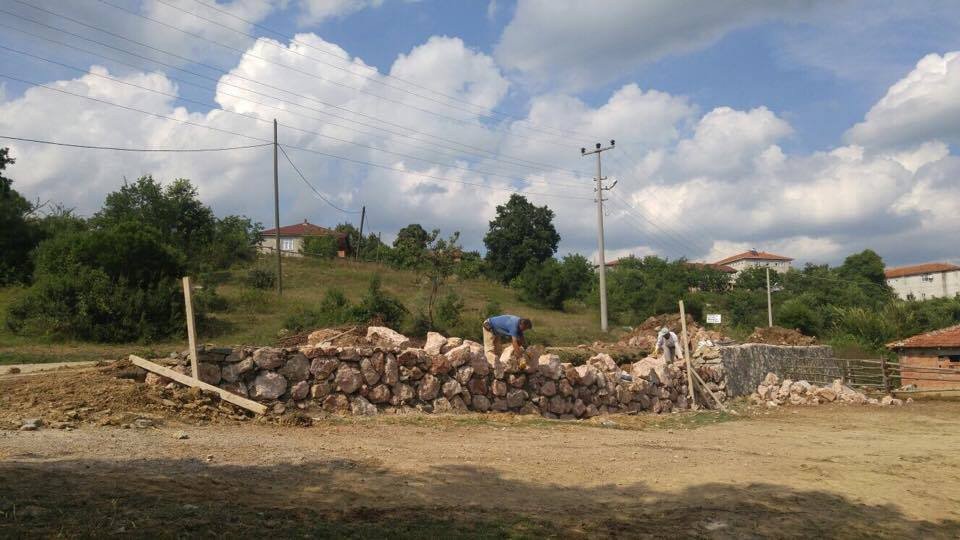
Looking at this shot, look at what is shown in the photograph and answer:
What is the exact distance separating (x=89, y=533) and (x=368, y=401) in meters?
6.65

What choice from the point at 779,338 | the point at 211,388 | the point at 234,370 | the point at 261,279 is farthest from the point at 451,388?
the point at 261,279

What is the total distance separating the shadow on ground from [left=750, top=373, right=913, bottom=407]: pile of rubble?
43.1ft

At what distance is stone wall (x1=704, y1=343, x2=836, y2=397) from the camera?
64.7 feet

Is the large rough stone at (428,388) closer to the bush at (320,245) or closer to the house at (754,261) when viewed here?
the bush at (320,245)

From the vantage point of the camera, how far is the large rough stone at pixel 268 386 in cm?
990

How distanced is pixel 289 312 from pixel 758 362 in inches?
678

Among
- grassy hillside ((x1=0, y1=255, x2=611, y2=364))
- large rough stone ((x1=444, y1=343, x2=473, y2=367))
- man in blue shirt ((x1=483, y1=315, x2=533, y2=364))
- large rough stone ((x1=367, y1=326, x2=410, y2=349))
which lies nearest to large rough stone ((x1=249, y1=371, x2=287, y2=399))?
large rough stone ((x1=444, y1=343, x2=473, y2=367))

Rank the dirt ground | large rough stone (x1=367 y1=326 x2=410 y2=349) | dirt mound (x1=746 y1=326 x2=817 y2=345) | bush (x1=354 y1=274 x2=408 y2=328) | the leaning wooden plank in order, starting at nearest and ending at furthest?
the dirt ground < the leaning wooden plank < large rough stone (x1=367 y1=326 x2=410 y2=349) < bush (x1=354 y1=274 x2=408 y2=328) < dirt mound (x1=746 y1=326 x2=817 y2=345)

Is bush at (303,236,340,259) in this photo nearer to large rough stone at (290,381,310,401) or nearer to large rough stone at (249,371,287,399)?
large rough stone at (290,381,310,401)

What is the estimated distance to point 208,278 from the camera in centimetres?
3488

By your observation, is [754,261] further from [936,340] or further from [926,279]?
[936,340]

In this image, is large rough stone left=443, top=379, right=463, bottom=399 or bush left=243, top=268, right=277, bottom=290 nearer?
large rough stone left=443, top=379, right=463, bottom=399

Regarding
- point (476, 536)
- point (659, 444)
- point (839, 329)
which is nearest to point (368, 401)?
point (659, 444)

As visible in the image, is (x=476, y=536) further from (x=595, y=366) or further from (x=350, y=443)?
(x=595, y=366)
